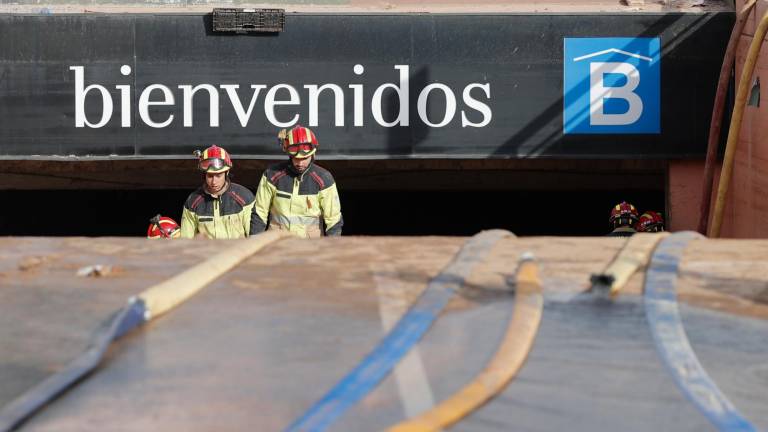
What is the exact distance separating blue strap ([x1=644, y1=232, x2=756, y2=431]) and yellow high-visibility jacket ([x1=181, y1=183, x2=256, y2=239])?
16.4 feet

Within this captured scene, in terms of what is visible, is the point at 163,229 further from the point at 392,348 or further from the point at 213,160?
the point at 392,348

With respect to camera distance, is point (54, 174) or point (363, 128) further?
point (54, 174)

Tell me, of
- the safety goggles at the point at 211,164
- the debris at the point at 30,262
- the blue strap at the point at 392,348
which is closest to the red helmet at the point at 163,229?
the safety goggles at the point at 211,164

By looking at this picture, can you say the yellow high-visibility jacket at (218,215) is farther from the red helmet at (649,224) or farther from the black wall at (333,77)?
the red helmet at (649,224)

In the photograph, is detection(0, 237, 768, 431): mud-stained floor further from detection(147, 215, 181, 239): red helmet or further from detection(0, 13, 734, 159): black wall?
detection(0, 13, 734, 159): black wall

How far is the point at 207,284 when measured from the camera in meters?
4.71

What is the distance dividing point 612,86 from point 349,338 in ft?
24.6

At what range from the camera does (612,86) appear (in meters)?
11.0

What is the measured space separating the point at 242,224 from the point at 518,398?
20.4 feet

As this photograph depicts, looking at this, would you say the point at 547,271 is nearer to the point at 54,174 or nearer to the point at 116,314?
the point at 116,314

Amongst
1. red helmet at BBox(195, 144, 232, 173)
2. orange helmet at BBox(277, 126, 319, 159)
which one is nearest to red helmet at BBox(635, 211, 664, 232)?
orange helmet at BBox(277, 126, 319, 159)

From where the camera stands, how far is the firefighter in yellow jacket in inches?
368

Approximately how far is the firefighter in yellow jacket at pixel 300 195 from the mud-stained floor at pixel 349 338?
3955mm

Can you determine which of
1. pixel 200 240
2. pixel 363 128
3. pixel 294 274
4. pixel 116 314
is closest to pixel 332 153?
A: pixel 363 128
